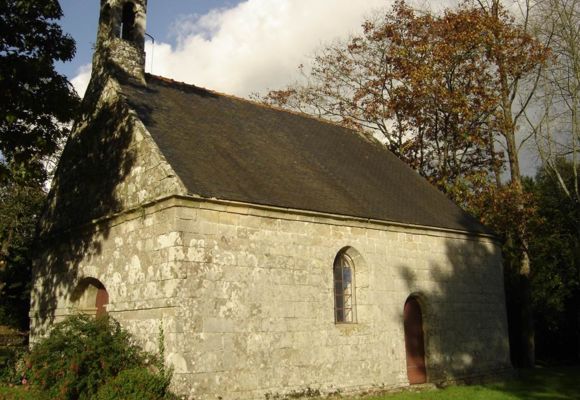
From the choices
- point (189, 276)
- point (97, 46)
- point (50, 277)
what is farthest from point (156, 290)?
point (97, 46)

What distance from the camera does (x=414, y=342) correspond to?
15.0 m

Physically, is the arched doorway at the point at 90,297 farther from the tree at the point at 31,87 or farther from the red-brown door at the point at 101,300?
the tree at the point at 31,87

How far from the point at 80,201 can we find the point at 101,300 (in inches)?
96.9

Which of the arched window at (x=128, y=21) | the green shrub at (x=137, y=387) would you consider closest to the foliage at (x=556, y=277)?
the arched window at (x=128, y=21)

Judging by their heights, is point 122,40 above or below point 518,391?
above

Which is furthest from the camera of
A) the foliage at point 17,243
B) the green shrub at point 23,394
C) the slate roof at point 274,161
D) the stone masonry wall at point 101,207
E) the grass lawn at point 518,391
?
the foliage at point 17,243

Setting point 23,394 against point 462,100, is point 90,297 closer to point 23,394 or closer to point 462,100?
point 23,394

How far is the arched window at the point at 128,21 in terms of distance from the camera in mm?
15820

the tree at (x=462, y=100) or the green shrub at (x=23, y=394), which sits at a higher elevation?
the tree at (x=462, y=100)

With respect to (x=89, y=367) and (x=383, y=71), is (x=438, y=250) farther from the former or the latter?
(x=383, y=71)

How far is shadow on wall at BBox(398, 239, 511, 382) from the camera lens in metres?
15.2

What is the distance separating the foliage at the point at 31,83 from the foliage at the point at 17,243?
13.3 meters

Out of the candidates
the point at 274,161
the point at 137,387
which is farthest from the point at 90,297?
the point at 274,161

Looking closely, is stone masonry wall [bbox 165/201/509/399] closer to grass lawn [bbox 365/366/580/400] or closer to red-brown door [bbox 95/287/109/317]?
grass lawn [bbox 365/366/580/400]
